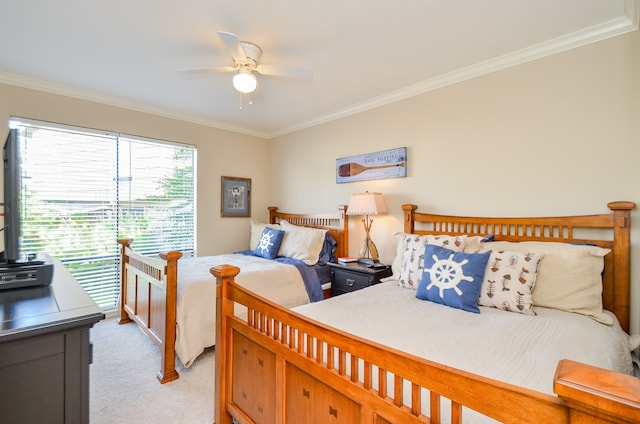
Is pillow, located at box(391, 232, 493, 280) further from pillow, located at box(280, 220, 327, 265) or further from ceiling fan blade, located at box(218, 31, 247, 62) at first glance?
ceiling fan blade, located at box(218, 31, 247, 62)

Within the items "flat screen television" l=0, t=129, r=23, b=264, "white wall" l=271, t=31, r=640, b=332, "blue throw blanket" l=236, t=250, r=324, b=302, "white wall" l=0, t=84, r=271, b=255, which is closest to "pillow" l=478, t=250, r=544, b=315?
"white wall" l=271, t=31, r=640, b=332

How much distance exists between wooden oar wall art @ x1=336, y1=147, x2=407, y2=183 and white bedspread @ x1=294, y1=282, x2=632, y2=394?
1.60m

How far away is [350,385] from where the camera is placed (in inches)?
36.1

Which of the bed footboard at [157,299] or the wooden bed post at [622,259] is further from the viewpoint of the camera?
the bed footboard at [157,299]

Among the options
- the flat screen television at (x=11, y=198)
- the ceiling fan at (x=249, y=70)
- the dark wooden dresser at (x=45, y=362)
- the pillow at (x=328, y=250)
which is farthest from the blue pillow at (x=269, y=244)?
the dark wooden dresser at (x=45, y=362)

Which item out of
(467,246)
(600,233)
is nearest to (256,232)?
(467,246)

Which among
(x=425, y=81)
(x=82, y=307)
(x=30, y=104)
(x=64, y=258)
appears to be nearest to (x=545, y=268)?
(x=425, y=81)

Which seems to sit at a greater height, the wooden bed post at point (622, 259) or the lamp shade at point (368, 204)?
the lamp shade at point (368, 204)

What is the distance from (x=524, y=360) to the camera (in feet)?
3.83

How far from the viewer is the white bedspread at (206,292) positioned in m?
2.27

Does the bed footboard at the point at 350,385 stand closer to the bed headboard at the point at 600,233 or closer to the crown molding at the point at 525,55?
the bed headboard at the point at 600,233

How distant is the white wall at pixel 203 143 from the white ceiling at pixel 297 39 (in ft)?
0.51

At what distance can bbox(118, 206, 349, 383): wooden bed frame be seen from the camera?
2150 mm

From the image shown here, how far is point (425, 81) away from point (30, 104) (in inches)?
151
